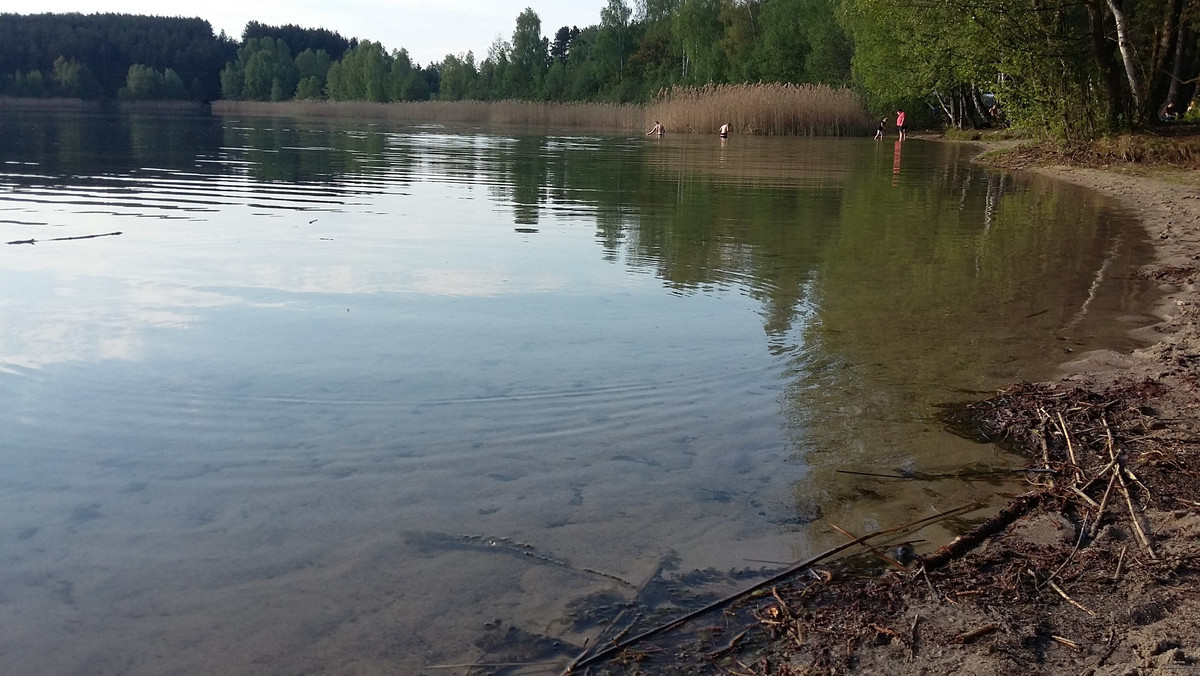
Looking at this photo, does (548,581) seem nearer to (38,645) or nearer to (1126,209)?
(38,645)

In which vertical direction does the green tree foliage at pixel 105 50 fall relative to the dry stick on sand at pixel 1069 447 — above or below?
above

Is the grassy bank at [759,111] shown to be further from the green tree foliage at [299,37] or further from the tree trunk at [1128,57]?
the green tree foliage at [299,37]

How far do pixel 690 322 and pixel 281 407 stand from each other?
266cm

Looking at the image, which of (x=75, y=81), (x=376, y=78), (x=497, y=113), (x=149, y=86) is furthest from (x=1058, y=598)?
(x=149, y=86)

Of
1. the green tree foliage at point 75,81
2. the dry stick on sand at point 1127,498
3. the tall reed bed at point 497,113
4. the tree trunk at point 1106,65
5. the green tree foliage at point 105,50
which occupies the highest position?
the green tree foliage at point 105,50

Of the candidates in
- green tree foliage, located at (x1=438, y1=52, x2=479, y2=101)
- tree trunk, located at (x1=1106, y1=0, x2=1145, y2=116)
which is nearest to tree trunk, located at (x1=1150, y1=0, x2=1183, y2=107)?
Result: tree trunk, located at (x1=1106, y1=0, x2=1145, y2=116)

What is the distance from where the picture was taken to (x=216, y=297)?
636 centimetres

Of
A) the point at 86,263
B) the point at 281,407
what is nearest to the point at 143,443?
the point at 281,407

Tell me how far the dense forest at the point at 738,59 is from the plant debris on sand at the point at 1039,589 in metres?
16.6

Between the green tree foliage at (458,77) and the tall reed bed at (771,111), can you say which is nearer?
the tall reed bed at (771,111)

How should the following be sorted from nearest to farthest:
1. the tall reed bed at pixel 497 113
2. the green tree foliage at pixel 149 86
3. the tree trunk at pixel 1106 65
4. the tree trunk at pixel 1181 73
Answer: the tree trunk at pixel 1106 65, the tree trunk at pixel 1181 73, the tall reed bed at pixel 497 113, the green tree foliage at pixel 149 86

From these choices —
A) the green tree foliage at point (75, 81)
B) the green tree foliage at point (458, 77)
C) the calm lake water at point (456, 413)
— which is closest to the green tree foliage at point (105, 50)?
the green tree foliage at point (75, 81)

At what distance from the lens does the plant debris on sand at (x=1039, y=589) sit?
2355mm

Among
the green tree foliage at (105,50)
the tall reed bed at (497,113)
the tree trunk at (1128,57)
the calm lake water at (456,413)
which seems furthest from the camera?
the green tree foliage at (105,50)
